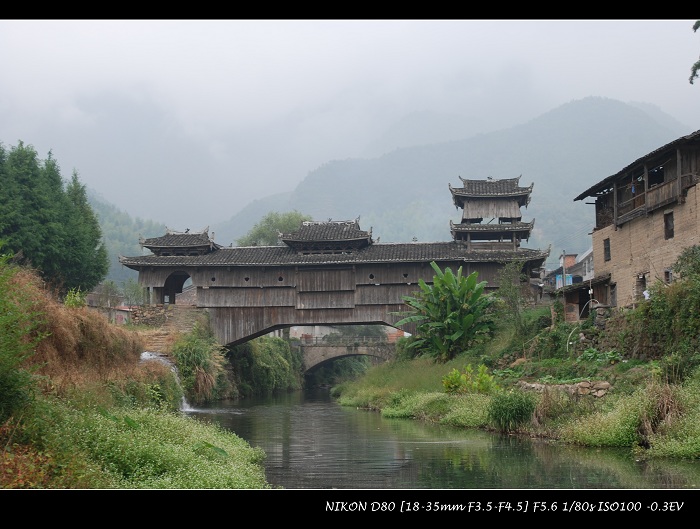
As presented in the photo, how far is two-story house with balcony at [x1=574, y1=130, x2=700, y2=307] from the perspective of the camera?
2427cm

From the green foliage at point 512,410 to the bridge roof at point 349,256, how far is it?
17976 millimetres

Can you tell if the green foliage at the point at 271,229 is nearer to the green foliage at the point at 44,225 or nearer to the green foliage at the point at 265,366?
the green foliage at the point at 265,366

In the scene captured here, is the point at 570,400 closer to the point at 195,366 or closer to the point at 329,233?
the point at 195,366

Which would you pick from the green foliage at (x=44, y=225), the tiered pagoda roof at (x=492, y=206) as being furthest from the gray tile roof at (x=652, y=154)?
the green foliage at (x=44, y=225)

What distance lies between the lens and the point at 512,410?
18.1m

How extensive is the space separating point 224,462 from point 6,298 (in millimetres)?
4077

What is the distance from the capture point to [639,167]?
27.5 metres

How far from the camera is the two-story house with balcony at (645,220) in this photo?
24266 millimetres

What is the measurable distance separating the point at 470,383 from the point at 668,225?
8.70m

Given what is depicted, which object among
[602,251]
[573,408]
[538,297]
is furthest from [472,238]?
[573,408]

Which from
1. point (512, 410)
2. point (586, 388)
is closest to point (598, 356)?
point (586, 388)

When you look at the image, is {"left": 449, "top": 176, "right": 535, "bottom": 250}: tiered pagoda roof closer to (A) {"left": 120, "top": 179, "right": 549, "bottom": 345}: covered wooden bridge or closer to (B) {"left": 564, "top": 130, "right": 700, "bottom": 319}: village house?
(A) {"left": 120, "top": 179, "right": 549, "bottom": 345}: covered wooden bridge

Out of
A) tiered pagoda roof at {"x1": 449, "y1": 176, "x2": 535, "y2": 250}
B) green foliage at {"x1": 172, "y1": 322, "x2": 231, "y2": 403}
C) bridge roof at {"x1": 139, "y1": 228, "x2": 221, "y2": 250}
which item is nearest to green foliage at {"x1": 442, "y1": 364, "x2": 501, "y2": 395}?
green foliage at {"x1": 172, "y1": 322, "x2": 231, "y2": 403}

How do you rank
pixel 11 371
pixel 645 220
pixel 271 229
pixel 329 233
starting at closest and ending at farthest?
pixel 11 371, pixel 645 220, pixel 329 233, pixel 271 229
